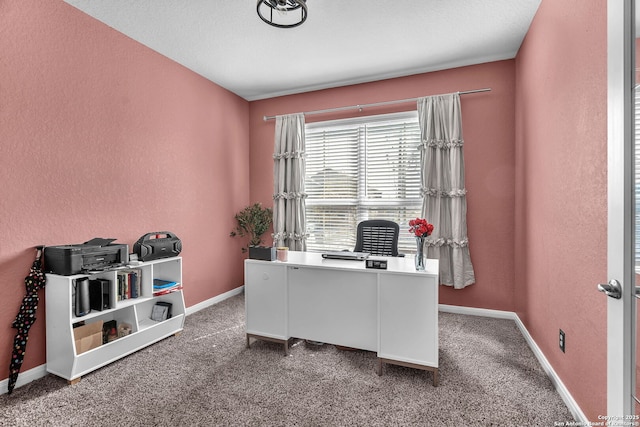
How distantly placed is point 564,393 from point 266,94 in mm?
4577

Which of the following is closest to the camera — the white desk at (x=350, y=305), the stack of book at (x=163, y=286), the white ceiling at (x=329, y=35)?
the white desk at (x=350, y=305)

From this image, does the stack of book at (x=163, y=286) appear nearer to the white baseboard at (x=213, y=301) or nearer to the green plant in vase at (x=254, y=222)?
the white baseboard at (x=213, y=301)

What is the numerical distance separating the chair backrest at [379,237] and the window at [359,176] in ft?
2.29

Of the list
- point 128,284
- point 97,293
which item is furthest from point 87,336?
point 128,284

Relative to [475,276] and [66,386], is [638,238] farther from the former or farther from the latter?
[66,386]

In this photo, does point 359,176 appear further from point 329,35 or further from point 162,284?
point 162,284

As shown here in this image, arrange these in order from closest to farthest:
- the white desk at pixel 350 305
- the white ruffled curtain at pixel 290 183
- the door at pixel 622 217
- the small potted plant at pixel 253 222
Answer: the door at pixel 622 217
the white desk at pixel 350 305
the white ruffled curtain at pixel 290 183
the small potted plant at pixel 253 222

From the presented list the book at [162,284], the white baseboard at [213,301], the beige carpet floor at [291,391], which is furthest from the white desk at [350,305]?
the white baseboard at [213,301]

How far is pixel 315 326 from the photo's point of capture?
2514 millimetres

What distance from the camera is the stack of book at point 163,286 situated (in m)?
2.89

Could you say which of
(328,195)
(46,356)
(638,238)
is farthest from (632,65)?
(46,356)

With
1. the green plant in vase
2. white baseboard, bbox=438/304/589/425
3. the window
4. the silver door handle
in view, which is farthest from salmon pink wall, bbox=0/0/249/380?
the silver door handle

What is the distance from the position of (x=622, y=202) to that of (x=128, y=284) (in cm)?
332

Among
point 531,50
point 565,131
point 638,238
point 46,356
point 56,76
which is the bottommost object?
point 46,356
